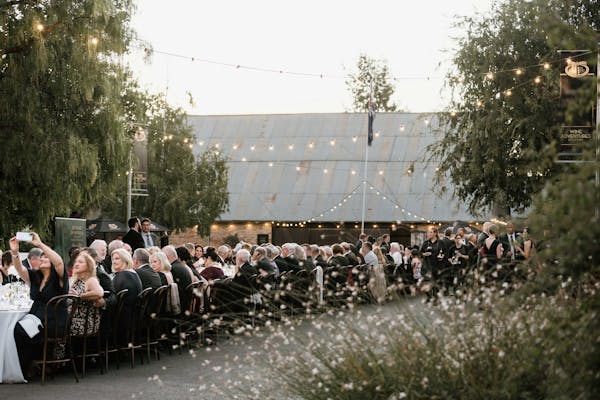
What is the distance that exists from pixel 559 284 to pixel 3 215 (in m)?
19.0

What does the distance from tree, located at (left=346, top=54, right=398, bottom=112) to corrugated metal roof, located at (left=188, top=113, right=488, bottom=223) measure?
11.1 m

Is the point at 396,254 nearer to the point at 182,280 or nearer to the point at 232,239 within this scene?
the point at 182,280

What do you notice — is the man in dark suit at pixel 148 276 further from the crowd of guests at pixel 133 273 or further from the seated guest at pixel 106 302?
the seated guest at pixel 106 302

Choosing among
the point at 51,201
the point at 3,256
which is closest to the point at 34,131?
the point at 51,201

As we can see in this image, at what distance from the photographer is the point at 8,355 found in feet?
33.9

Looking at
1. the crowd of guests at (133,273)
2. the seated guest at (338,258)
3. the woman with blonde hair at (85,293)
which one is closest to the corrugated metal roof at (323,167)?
the seated guest at (338,258)

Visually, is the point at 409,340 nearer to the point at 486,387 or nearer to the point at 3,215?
the point at 486,387

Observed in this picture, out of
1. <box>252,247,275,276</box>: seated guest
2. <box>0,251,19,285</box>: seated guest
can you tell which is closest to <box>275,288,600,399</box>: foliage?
<box>0,251,19,285</box>: seated guest

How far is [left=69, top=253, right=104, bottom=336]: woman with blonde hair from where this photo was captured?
10.6 metres

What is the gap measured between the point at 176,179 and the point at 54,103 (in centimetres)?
2000

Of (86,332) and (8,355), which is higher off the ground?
(86,332)

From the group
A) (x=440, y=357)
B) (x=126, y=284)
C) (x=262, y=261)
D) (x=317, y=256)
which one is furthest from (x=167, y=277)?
(x=317, y=256)

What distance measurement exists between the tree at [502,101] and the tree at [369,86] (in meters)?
28.4

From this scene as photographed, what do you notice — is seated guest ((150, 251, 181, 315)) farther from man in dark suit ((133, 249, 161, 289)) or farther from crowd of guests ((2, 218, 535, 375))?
man in dark suit ((133, 249, 161, 289))
